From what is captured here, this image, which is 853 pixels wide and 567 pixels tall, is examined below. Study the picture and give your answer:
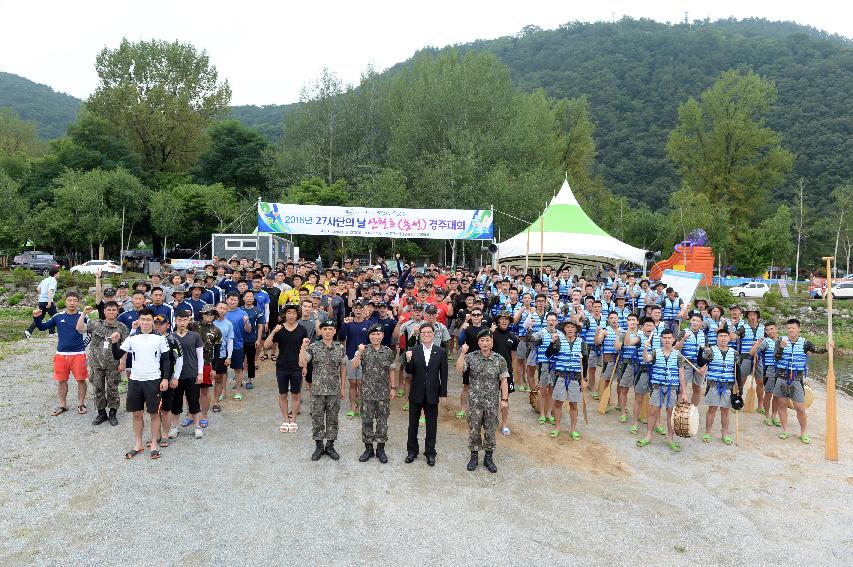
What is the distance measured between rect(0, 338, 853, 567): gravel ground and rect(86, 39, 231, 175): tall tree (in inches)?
1597

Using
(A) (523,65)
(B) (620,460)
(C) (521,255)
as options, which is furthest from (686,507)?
(A) (523,65)

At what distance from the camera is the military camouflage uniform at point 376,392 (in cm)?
639

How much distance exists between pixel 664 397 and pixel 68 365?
8.23 metres

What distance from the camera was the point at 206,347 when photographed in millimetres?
7340

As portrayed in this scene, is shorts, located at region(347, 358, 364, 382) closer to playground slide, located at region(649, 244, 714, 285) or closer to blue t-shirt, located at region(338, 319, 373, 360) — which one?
blue t-shirt, located at region(338, 319, 373, 360)

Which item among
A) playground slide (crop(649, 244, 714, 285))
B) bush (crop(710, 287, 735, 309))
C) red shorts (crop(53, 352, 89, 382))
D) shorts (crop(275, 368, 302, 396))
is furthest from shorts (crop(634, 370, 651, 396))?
playground slide (crop(649, 244, 714, 285))

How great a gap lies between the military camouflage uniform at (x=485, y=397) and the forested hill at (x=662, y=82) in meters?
61.1

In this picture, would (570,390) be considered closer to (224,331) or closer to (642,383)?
(642,383)

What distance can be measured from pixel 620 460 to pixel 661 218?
1459 inches

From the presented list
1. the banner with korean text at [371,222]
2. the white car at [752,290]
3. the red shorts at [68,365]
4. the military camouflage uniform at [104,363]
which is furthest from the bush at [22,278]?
the white car at [752,290]

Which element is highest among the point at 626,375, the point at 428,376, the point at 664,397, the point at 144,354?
the point at 144,354

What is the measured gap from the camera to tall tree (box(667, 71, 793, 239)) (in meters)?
42.2

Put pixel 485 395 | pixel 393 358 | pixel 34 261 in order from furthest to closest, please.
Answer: pixel 34 261 → pixel 393 358 → pixel 485 395

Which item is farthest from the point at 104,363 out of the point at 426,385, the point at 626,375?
the point at 626,375
